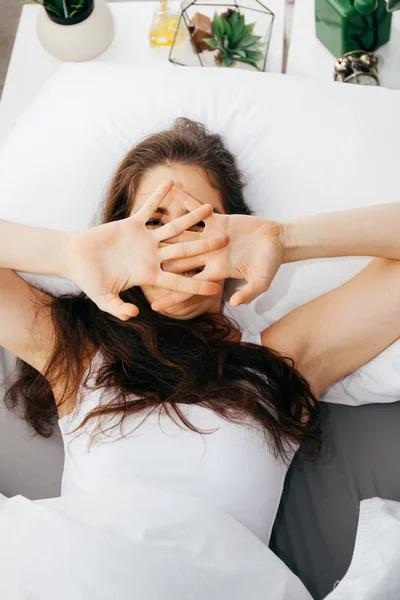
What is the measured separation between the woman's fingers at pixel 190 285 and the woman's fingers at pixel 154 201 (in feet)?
0.36

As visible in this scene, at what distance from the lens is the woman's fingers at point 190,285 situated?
46.3 inches

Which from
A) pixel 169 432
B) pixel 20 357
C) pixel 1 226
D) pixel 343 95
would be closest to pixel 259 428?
pixel 169 432

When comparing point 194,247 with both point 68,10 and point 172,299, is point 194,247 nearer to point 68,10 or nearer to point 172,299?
point 172,299

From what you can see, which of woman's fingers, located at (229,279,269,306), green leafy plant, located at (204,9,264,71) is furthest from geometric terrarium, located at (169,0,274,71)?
woman's fingers, located at (229,279,269,306)

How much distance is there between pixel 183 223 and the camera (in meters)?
1.20

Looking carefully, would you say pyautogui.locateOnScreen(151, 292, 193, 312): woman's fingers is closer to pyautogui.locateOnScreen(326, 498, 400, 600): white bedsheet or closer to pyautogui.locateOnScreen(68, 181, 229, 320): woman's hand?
pyautogui.locateOnScreen(68, 181, 229, 320): woman's hand

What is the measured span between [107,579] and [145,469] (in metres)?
0.20

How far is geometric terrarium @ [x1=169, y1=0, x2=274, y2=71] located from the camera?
1.75 m

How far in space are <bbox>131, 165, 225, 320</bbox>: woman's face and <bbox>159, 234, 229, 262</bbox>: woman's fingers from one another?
8 cm

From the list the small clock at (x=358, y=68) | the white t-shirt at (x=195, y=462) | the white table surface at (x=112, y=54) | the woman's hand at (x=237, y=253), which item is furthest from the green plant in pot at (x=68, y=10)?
the white t-shirt at (x=195, y=462)

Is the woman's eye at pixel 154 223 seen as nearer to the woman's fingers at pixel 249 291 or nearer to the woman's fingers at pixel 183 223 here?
the woman's fingers at pixel 183 223

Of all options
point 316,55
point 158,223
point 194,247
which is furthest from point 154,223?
point 316,55

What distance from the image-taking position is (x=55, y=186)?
1.53m

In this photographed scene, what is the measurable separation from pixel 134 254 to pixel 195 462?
364 millimetres
